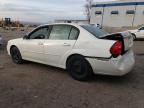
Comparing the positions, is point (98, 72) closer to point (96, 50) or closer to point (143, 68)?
point (96, 50)

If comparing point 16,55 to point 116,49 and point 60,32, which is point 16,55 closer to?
point 60,32

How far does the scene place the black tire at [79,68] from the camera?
5.36 m

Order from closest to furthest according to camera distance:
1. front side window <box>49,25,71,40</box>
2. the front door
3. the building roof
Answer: front side window <box>49,25,71,40</box> → the front door → the building roof

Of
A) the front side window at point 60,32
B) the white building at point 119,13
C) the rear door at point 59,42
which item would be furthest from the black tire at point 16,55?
the white building at point 119,13

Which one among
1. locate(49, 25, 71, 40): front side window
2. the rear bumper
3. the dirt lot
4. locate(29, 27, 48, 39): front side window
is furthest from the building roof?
the rear bumper

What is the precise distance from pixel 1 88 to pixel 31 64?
2.48 metres

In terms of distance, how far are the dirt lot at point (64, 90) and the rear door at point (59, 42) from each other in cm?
50

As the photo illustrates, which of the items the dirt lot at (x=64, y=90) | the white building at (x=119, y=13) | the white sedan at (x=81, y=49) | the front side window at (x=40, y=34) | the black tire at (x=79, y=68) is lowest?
the dirt lot at (x=64, y=90)

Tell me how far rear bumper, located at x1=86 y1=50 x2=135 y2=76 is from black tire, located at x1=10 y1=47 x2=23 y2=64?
304 cm

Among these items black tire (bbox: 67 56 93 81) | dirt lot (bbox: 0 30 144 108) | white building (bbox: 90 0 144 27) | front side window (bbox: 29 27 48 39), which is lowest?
A: dirt lot (bbox: 0 30 144 108)

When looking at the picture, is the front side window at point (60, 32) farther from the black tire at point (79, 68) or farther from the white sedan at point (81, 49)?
the black tire at point (79, 68)

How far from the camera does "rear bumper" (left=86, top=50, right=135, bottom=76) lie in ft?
16.4

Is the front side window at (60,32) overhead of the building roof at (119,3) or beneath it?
beneath

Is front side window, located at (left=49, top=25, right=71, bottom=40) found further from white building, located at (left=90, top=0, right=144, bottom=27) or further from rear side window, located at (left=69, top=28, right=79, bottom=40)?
white building, located at (left=90, top=0, right=144, bottom=27)
